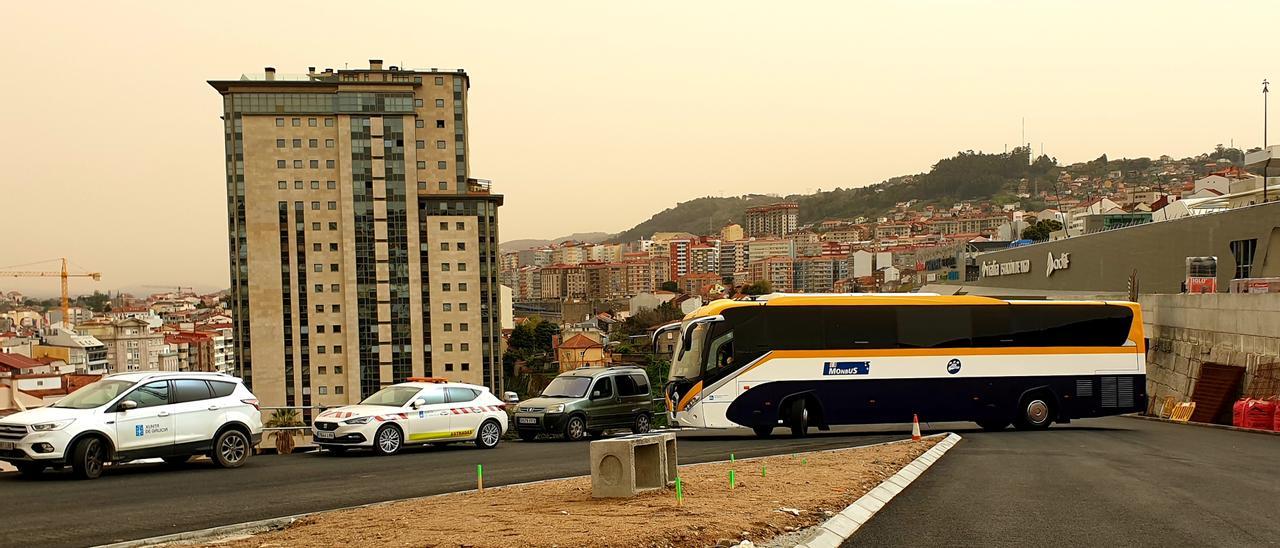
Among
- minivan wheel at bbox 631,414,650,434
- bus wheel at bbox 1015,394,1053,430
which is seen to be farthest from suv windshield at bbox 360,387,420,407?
bus wheel at bbox 1015,394,1053,430

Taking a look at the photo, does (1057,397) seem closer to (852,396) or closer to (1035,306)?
(1035,306)

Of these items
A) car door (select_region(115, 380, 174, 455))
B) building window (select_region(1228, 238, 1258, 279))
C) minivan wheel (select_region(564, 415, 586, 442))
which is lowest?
minivan wheel (select_region(564, 415, 586, 442))

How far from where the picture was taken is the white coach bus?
22969 mm

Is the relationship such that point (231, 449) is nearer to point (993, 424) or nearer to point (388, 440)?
point (388, 440)

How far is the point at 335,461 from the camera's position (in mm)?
18891

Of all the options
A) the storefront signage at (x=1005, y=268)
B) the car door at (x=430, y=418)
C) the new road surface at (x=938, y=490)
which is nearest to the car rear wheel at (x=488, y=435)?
the car door at (x=430, y=418)

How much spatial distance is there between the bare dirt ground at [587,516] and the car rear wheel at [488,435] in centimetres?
919

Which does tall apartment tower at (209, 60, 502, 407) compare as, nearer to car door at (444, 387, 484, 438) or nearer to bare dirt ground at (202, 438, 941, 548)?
car door at (444, 387, 484, 438)

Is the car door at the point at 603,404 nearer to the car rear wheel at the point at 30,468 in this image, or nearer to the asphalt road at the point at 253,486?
the asphalt road at the point at 253,486

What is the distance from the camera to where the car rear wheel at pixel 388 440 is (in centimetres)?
2028

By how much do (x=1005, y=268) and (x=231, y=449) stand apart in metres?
58.2

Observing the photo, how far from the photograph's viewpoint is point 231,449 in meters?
17.1

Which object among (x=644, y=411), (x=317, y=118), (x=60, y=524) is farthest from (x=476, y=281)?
(x=60, y=524)

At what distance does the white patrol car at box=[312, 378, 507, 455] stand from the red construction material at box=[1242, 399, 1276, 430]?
17.1 metres
